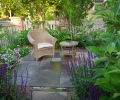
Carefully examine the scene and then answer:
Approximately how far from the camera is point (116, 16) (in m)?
1.60

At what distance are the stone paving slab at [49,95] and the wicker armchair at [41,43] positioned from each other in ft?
7.97

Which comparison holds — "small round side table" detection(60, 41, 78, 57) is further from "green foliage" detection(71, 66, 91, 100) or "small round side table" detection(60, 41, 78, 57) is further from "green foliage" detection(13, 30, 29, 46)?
"green foliage" detection(71, 66, 91, 100)

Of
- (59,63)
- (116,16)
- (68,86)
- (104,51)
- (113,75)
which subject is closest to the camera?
(113,75)

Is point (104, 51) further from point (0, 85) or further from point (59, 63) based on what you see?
point (59, 63)

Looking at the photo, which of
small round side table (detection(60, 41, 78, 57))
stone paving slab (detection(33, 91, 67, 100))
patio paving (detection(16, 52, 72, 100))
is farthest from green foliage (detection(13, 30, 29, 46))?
stone paving slab (detection(33, 91, 67, 100))

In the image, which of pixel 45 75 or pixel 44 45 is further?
pixel 44 45

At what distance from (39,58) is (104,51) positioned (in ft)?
18.4

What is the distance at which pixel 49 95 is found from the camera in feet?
14.6

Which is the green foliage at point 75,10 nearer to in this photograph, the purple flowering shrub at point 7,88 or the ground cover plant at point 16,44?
the ground cover plant at point 16,44

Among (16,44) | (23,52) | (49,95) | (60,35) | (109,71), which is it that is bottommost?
(49,95)

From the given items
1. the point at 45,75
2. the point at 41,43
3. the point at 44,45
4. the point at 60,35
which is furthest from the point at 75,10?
the point at 45,75

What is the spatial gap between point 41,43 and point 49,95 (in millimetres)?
3193

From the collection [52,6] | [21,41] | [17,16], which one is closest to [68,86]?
[21,41]

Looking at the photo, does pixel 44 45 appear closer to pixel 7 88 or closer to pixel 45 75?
pixel 45 75
